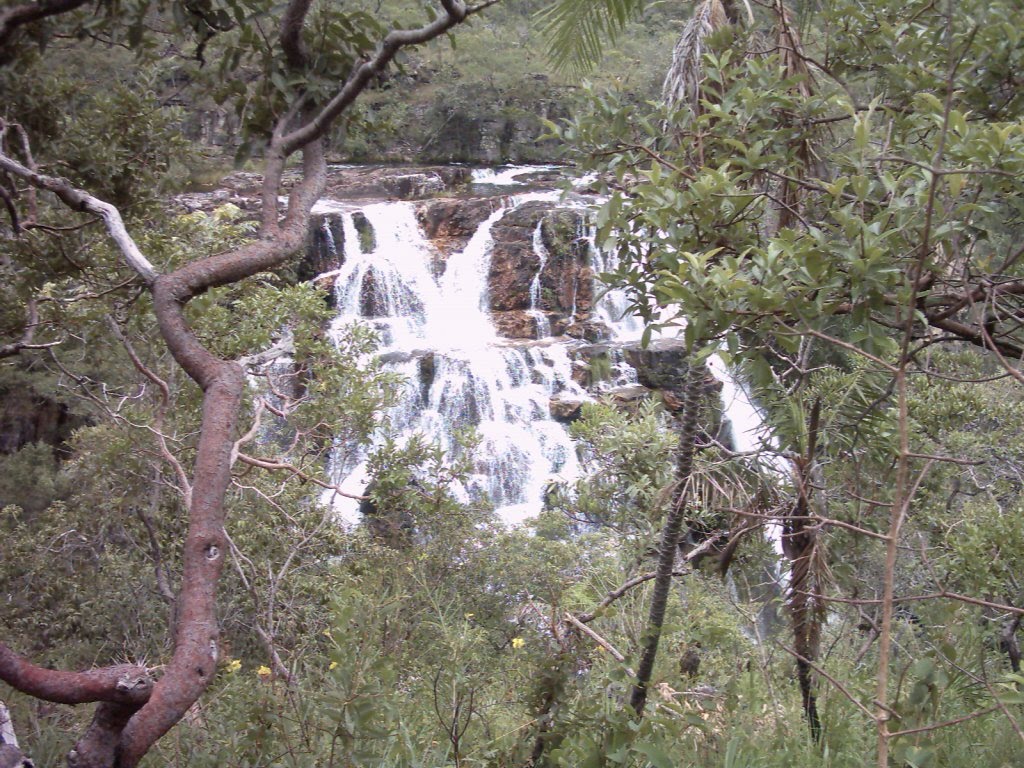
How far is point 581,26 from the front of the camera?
255 centimetres

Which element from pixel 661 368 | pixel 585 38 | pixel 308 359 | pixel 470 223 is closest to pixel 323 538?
pixel 308 359

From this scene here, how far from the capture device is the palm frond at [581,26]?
8.16 ft

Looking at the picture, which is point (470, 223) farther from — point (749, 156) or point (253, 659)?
point (749, 156)

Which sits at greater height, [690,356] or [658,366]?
[690,356]

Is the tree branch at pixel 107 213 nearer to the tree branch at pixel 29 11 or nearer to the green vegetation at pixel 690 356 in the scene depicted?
the green vegetation at pixel 690 356

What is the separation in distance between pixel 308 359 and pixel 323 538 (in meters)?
1.68

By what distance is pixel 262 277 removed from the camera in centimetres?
855

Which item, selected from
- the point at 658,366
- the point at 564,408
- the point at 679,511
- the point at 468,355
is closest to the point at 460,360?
the point at 468,355

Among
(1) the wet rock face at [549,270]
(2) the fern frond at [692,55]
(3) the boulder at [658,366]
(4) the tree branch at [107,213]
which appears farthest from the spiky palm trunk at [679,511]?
(1) the wet rock face at [549,270]

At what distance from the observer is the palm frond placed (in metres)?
2.49

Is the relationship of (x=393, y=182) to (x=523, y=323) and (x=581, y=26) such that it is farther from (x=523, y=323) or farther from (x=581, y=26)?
(x=581, y=26)

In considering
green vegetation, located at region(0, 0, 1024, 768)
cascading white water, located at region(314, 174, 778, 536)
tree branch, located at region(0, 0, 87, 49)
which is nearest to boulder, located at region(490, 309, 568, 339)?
cascading white water, located at region(314, 174, 778, 536)

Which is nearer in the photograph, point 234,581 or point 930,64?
point 930,64

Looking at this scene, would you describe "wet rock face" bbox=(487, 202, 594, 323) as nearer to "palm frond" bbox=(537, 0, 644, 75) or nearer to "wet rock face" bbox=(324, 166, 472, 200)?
"wet rock face" bbox=(324, 166, 472, 200)
